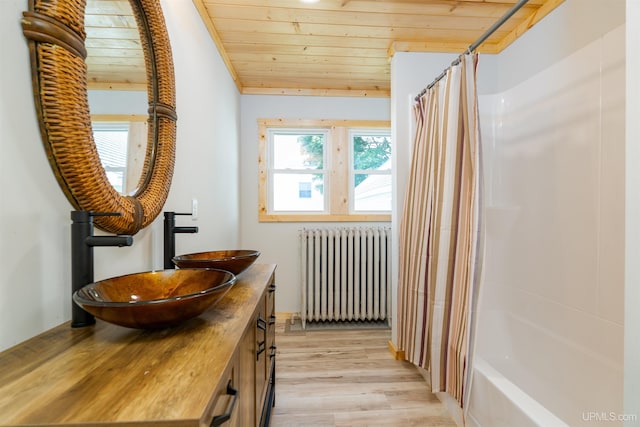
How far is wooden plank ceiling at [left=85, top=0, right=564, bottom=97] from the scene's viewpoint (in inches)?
68.0

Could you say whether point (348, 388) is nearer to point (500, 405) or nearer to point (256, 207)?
point (500, 405)

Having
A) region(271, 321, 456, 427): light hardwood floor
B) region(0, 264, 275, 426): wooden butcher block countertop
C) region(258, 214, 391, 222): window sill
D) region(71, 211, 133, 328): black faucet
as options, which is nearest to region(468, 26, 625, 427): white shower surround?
region(271, 321, 456, 427): light hardwood floor

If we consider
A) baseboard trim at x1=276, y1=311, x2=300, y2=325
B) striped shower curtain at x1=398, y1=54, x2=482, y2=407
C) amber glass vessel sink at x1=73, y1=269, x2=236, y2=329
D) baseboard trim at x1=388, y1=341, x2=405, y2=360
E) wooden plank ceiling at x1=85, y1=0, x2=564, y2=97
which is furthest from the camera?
baseboard trim at x1=276, y1=311, x2=300, y2=325

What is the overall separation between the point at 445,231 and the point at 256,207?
6.21 ft

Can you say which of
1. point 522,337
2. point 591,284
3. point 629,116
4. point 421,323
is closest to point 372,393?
point 421,323

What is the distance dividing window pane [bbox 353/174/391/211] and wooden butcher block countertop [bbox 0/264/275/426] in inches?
91.7

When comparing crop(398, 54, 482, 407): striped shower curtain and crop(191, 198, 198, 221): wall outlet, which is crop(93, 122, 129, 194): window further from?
crop(398, 54, 482, 407): striped shower curtain

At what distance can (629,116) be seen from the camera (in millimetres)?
627

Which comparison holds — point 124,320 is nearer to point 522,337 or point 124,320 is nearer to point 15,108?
point 15,108

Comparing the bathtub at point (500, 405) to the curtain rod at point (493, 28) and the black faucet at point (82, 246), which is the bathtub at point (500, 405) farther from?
the curtain rod at point (493, 28)

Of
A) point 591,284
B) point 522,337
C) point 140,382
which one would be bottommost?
point 522,337

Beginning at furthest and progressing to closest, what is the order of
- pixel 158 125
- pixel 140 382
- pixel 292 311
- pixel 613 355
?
pixel 292 311 < pixel 613 355 < pixel 158 125 < pixel 140 382

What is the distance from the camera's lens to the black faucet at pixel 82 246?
0.63 m

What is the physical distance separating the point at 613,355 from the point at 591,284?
0.33m
